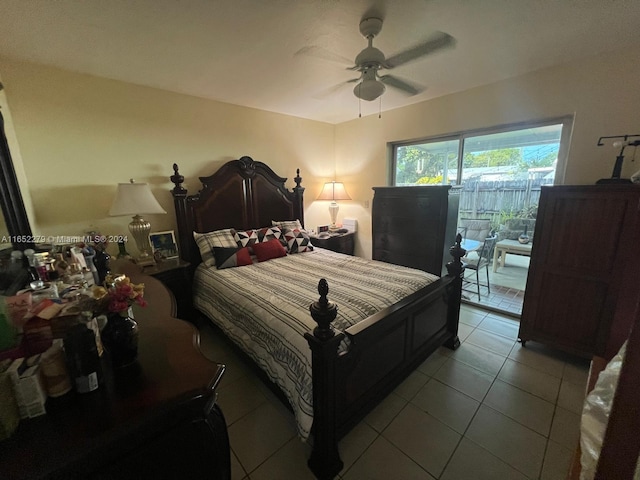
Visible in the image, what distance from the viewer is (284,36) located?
5.67 feet

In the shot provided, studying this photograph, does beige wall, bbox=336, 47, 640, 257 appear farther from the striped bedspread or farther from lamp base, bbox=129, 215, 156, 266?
lamp base, bbox=129, 215, 156, 266

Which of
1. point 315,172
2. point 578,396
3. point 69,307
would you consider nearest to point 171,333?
point 69,307

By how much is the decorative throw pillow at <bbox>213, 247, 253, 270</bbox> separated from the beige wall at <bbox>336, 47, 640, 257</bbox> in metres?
2.41

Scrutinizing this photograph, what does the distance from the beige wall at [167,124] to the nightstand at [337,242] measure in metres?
1.34

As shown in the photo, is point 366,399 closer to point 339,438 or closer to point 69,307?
point 339,438

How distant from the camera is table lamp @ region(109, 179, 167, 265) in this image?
→ 2.14 meters

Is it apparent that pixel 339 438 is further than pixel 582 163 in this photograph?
No

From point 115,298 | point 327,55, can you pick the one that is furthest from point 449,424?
point 327,55

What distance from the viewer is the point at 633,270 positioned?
1580 millimetres

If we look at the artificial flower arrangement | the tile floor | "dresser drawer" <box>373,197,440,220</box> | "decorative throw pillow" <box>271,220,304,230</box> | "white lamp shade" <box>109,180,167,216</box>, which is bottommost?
the tile floor

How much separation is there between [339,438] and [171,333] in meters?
1.05

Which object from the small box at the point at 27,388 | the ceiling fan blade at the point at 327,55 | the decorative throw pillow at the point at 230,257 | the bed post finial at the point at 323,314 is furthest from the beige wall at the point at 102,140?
the bed post finial at the point at 323,314

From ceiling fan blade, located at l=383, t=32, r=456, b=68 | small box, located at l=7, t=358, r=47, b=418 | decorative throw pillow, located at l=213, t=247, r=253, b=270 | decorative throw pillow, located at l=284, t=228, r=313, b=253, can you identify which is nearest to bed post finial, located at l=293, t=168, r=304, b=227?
decorative throw pillow, located at l=284, t=228, r=313, b=253

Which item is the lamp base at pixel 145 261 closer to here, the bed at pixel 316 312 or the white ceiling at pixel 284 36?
the bed at pixel 316 312
